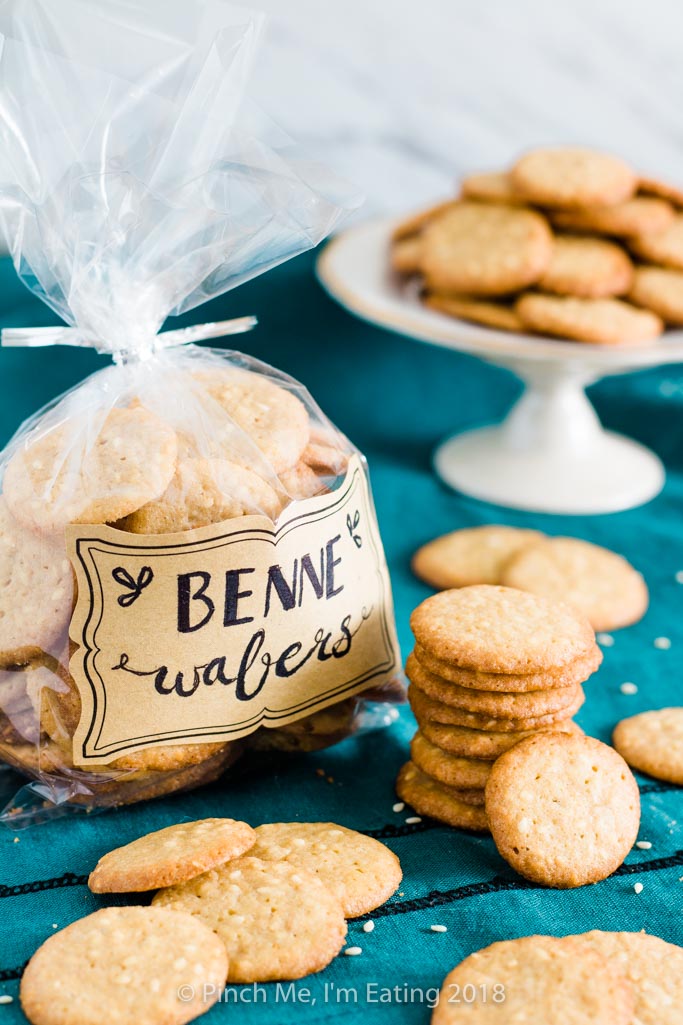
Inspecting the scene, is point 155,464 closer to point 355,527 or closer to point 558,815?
point 355,527

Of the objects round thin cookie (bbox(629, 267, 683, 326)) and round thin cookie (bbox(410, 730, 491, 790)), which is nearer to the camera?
round thin cookie (bbox(410, 730, 491, 790))

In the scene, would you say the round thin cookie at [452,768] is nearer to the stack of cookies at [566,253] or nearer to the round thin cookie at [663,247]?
the stack of cookies at [566,253]

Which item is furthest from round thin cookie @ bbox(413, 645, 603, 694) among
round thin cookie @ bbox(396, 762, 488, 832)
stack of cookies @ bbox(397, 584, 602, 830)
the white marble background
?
the white marble background

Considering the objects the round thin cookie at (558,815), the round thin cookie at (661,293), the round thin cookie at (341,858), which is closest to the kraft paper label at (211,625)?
the round thin cookie at (341,858)

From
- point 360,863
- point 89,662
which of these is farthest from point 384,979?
point 89,662

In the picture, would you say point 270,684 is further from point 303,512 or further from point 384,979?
point 384,979

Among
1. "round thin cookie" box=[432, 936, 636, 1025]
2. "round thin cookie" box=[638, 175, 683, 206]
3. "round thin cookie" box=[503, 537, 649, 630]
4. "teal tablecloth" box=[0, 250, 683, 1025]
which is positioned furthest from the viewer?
"round thin cookie" box=[638, 175, 683, 206]

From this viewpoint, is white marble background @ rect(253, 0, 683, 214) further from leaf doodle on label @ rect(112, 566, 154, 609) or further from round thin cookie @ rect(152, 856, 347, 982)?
round thin cookie @ rect(152, 856, 347, 982)
